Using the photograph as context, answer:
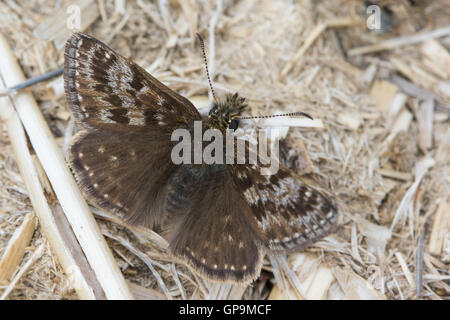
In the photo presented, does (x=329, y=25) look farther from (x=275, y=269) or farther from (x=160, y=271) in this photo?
(x=160, y=271)

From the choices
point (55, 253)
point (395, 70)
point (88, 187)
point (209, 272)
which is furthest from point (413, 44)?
point (55, 253)

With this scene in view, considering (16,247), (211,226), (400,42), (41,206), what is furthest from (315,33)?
(16,247)

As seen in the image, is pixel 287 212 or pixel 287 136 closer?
pixel 287 212

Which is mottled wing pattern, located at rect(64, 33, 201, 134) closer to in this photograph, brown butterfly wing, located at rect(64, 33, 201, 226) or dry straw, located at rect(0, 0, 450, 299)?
brown butterfly wing, located at rect(64, 33, 201, 226)

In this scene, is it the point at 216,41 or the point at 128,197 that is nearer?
the point at 128,197

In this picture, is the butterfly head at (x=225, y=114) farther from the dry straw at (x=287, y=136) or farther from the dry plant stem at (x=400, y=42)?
the dry plant stem at (x=400, y=42)

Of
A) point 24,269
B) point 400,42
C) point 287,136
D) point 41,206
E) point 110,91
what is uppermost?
point 400,42

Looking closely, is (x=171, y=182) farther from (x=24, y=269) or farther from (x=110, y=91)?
(x=24, y=269)
